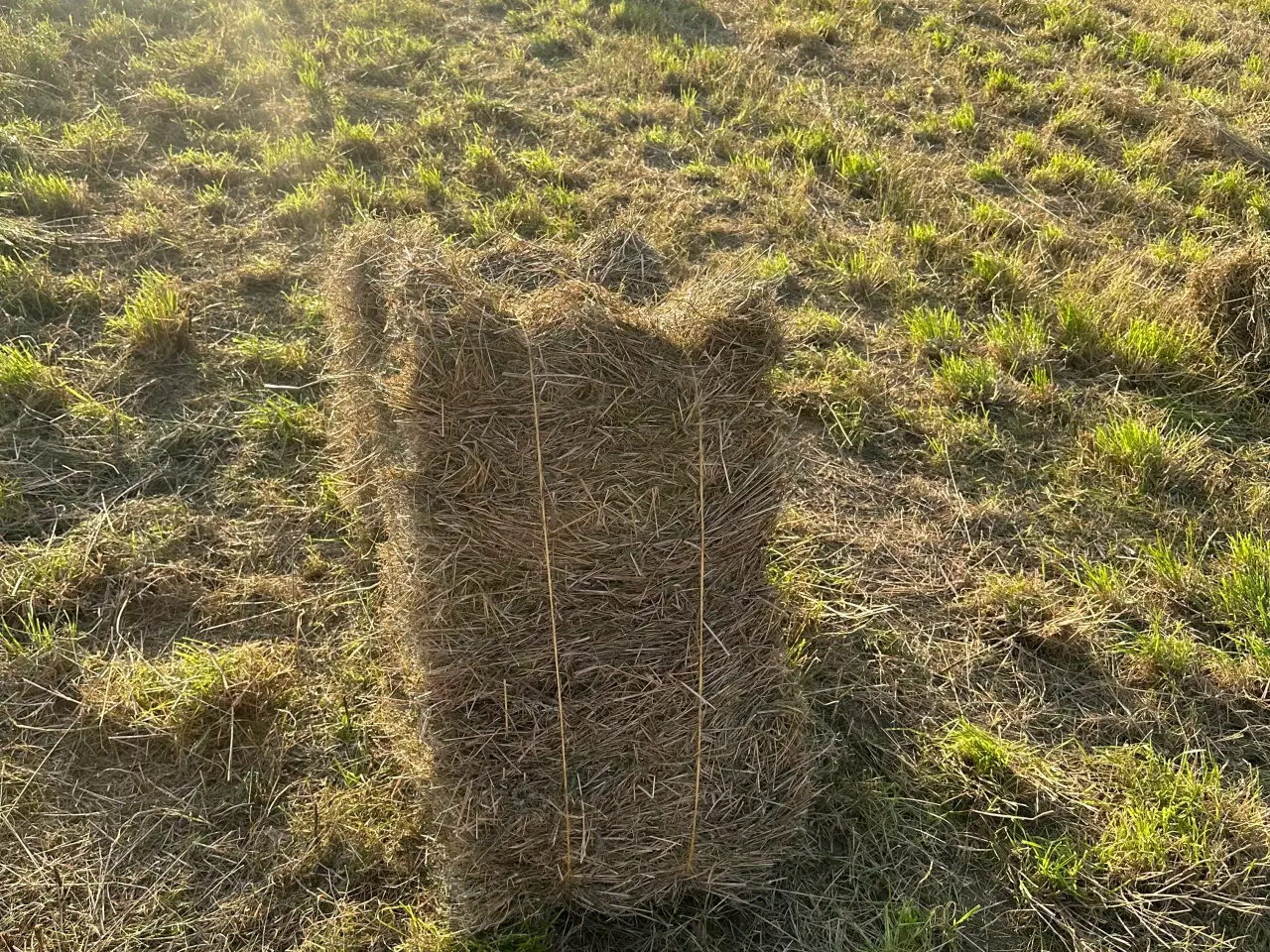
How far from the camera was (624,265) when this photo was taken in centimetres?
251

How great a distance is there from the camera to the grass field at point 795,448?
2.51m

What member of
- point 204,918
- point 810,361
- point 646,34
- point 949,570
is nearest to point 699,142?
point 646,34

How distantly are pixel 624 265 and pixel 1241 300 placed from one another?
346cm

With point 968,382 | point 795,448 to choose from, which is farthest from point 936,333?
point 795,448

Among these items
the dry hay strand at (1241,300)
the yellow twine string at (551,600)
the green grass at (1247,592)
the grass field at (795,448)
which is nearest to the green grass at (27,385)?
the grass field at (795,448)

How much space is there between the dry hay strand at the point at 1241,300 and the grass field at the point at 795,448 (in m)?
0.02

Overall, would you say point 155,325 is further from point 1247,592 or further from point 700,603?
point 1247,592

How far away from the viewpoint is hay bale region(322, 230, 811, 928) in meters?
1.92

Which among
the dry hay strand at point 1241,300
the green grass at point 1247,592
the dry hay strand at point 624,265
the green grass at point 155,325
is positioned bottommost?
the green grass at point 1247,592

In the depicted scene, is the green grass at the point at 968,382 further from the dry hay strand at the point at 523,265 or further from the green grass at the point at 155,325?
the green grass at the point at 155,325

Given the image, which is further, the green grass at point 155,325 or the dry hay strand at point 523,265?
the green grass at point 155,325

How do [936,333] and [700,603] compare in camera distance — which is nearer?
[700,603]

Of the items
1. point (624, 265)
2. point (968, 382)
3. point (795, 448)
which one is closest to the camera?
point (624, 265)

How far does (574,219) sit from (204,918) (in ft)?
13.2
